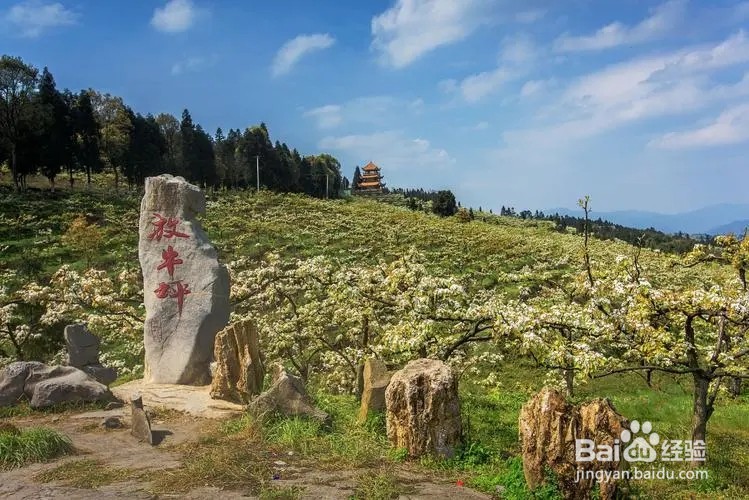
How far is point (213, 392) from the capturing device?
11.6m

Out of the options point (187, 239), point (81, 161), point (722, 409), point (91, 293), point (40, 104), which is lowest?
point (722, 409)

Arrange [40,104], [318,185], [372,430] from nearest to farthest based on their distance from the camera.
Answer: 1. [372,430]
2. [40,104]
3. [318,185]

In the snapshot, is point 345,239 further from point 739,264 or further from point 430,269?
point 739,264

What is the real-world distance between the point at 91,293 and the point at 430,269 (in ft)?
66.3

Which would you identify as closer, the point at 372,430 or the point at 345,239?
the point at 372,430

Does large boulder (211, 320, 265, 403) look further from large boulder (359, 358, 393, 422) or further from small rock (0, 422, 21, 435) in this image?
small rock (0, 422, 21, 435)

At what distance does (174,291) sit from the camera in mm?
13609

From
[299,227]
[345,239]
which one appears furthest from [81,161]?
[345,239]

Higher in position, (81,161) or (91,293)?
(81,161)

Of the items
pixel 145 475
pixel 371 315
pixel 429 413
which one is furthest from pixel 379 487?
pixel 371 315

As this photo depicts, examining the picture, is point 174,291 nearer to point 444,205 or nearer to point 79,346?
point 79,346

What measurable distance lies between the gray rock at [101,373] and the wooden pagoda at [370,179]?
11404 cm

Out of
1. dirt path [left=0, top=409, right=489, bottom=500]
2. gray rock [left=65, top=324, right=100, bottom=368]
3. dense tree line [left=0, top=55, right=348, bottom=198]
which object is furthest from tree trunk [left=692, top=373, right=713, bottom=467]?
dense tree line [left=0, top=55, right=348, bottom=198]

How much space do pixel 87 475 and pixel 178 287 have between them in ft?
21.1
